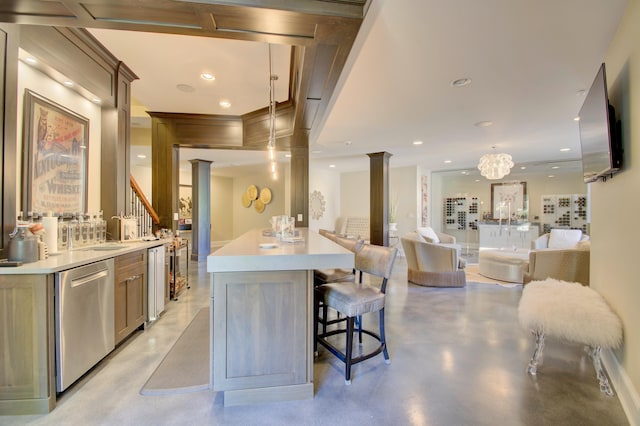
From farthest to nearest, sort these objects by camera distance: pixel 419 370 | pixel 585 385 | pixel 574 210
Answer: pixel 574 210 < pixel 419 370 < pixel 585 385

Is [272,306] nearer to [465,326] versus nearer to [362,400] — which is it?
[362,400]

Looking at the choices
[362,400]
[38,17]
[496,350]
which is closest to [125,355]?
[362,400]

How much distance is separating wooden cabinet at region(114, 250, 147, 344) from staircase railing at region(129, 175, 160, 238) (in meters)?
0.83

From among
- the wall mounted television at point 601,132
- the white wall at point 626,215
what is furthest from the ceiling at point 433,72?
the wall mounted television at point 601,132

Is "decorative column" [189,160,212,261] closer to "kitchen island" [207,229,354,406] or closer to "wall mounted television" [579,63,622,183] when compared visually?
"kitchen island" [207,229,354,406]

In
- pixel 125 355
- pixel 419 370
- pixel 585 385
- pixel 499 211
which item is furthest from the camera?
pixel 499 211

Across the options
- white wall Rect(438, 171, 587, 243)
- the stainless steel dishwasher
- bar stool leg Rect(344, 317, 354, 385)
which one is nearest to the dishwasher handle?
the stainless steel dishwasher

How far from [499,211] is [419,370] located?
8381 millimetres

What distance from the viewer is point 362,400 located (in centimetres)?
184

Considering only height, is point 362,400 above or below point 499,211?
below

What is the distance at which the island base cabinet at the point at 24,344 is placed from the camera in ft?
5.54

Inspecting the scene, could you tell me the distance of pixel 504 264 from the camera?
500 cm

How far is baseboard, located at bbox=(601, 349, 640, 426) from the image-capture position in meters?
1.63

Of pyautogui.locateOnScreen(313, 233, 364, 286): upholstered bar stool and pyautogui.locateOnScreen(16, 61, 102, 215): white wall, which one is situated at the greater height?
pyautogui.locateOnScreen(16, 61, 102, 215): white wall
